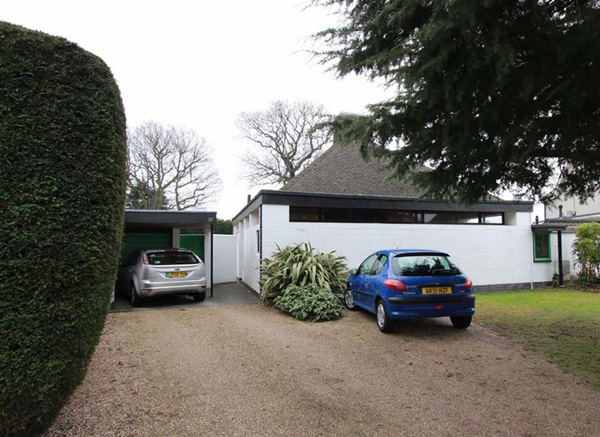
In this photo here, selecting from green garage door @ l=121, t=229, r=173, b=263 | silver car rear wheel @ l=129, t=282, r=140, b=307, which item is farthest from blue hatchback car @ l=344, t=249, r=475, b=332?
green garage door @ l=121, t=229, r=173, b=263

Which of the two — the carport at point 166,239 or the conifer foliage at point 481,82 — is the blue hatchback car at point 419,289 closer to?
the conifer foliage at point 481,82

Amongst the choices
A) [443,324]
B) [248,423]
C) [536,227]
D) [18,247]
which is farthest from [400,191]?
[18,247]

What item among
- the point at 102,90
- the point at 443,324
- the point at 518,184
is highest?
the point at 102,90

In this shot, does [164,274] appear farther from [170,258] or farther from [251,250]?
[251,250]

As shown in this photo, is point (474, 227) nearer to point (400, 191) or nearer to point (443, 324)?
point (400, 191)

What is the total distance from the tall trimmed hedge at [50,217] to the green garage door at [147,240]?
35.4ft

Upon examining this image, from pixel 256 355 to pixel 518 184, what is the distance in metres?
4.64

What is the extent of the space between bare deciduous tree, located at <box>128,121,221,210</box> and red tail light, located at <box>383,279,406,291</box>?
74.8 ft

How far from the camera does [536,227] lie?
12.4 m

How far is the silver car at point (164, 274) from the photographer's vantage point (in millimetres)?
8555

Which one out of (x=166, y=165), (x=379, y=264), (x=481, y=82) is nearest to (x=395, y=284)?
(x=379, y=264)

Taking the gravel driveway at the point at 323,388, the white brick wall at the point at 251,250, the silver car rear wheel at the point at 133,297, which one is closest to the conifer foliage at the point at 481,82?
the gravel driveway at the point at 323,388

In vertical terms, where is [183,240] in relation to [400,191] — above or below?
below

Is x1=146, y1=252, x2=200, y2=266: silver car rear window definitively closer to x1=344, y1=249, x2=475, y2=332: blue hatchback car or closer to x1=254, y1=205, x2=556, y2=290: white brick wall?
x1=254, y1=205, x2=556, y2=290: white brick wall
